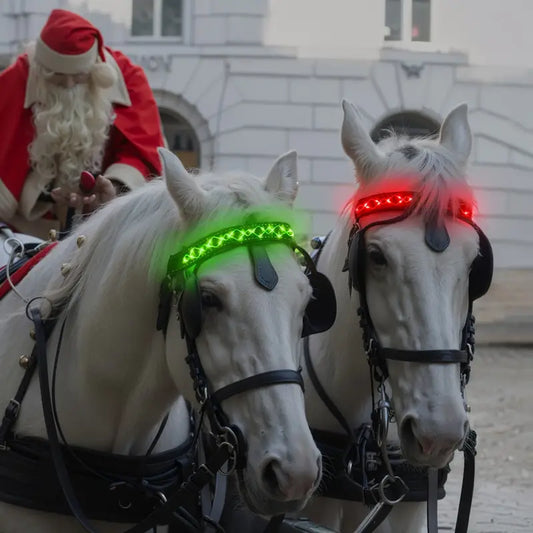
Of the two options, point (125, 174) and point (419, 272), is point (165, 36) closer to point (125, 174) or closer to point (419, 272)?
point (125, 174)

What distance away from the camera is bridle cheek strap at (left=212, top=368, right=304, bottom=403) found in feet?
7.30

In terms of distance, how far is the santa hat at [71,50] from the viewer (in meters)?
3.77

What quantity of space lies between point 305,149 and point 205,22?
2215mm

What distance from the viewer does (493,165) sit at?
1523 cm

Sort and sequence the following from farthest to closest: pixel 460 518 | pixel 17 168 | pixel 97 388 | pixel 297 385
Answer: pixel 17 168
pixel 460 518
pixel 97 388
pixel 297 385

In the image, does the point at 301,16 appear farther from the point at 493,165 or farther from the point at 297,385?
the point at 297,385

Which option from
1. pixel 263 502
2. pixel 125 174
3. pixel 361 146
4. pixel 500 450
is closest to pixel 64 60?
pixel 125 174

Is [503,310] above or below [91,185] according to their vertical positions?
below

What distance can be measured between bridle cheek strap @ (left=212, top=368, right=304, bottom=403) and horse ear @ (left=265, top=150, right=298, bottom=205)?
46 centimetres

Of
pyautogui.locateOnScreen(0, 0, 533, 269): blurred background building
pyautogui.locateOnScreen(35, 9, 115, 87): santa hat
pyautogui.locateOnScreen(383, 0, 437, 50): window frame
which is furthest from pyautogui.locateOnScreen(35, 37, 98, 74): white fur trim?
pyautogui.locateOnScreen(383, 0, 437, 50): window frame

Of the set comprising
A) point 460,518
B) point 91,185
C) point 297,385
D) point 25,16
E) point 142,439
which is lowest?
point 460,518

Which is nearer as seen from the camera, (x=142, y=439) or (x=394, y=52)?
(x=142, y=439)

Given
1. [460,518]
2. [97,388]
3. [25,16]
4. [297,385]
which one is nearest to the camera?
[297,385]

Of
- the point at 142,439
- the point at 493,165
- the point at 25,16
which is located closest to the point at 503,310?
the point at 493,165
